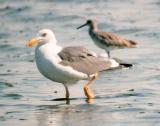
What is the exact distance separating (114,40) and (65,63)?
16.1 feet

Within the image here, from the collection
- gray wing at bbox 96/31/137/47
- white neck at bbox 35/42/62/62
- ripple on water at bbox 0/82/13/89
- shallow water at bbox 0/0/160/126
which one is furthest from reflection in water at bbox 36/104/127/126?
gray wing at bbox 96/31/137/47

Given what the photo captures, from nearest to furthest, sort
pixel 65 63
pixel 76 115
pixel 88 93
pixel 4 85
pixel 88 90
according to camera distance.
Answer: pixel 76 115
pixel 65 63
pixel 88 93
pixel 88 90
pixel 4 85

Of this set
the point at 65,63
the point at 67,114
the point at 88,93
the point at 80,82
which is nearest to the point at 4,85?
the point at 80,82

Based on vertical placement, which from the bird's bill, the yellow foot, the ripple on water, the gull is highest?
the bird's bill

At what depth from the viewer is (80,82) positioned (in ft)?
46.2

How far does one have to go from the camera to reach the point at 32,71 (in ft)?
50.0

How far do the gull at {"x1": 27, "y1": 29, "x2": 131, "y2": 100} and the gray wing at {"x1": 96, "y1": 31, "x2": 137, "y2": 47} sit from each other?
3755 mm

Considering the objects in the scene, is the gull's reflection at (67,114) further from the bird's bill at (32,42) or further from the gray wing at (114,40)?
the gray wing at (114,40)

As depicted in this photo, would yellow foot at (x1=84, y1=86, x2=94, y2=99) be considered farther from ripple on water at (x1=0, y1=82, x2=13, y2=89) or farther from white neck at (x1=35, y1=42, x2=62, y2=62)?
ripple on water at (x1=0, y1=82, x2=13, y2=89)

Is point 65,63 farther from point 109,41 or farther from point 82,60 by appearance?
point 109,41

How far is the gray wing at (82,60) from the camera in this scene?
12.6 meters

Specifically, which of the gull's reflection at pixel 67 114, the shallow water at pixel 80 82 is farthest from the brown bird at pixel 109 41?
the gull's reflection at pixel 67 114

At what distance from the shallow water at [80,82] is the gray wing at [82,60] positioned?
448mm

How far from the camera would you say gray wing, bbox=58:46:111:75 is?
498 inches
